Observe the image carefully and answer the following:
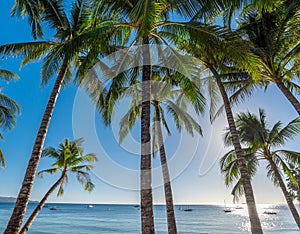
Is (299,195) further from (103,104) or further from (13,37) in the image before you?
(13,37)

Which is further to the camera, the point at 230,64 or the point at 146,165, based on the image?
the point at 230,64

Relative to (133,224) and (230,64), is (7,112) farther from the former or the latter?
(133,224)

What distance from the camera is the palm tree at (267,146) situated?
11156 mm

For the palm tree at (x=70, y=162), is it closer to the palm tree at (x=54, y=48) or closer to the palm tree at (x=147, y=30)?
the palm tree at (x=54, y=48)

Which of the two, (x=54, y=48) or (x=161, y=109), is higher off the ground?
(x=54, y=48)

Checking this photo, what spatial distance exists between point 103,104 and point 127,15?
10.8ft

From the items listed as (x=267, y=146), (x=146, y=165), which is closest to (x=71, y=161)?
(x=146, y=165)

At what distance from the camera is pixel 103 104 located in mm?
8555

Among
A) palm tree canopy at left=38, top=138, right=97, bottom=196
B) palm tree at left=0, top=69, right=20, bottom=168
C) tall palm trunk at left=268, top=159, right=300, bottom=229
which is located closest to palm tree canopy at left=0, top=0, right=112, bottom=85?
palm tree at left=0, top=69, right=20, bottom=168

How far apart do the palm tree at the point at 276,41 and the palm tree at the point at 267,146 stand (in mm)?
4162

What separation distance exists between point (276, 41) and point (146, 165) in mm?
5914

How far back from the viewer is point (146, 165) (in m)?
5.69

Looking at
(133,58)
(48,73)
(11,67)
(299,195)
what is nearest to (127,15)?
(133,58)

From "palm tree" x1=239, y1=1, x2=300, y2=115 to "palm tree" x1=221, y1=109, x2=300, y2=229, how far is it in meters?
4.16
